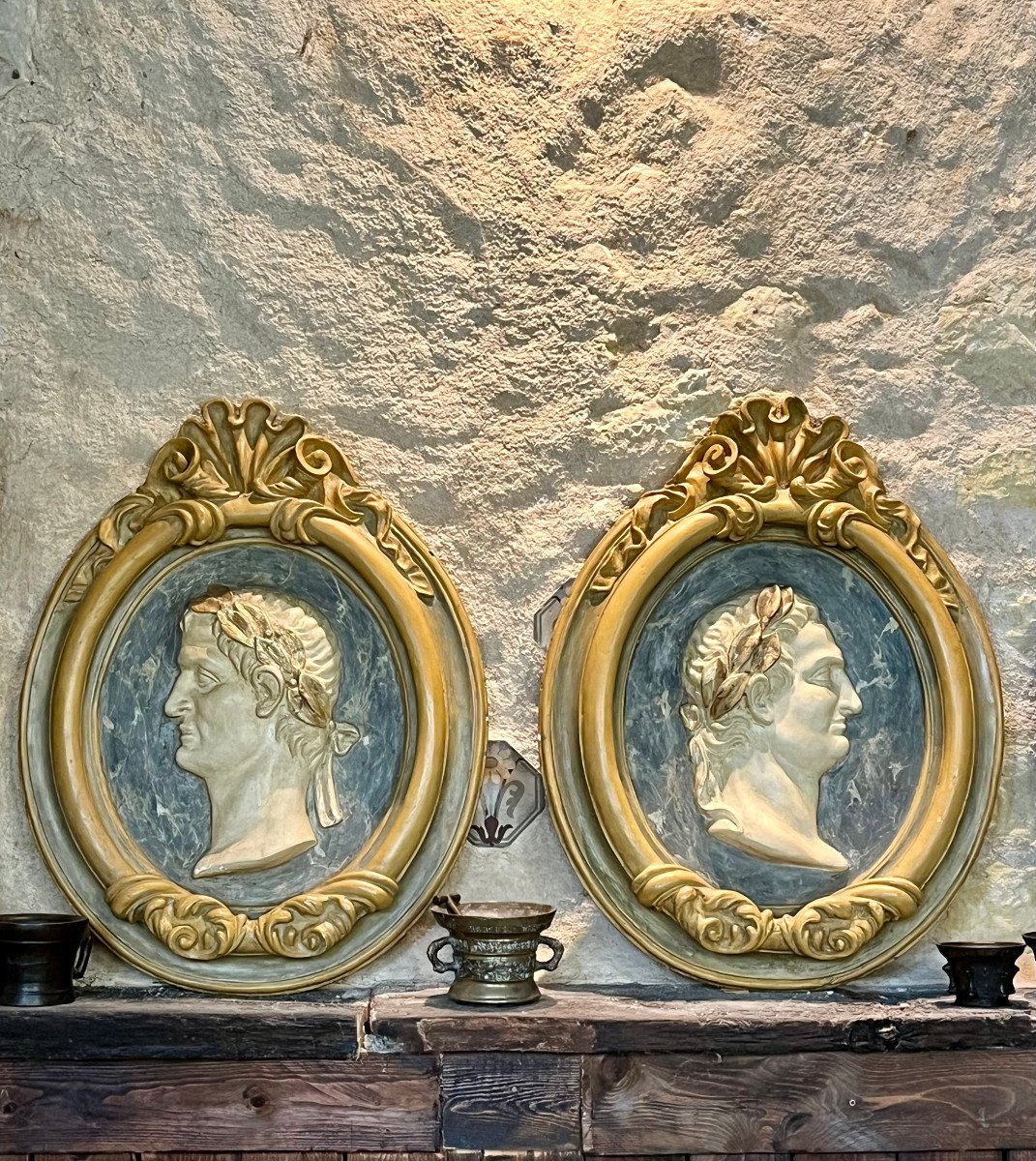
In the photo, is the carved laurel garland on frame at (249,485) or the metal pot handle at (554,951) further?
the carved laurel garland on frame at (249,485)

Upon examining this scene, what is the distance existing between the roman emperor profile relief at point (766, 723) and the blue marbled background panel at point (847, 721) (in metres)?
0.02

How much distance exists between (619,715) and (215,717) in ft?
2.05

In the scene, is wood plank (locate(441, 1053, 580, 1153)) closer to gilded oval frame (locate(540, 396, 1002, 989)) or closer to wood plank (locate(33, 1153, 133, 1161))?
gilded oval frame (locate(540, 396, 1002, 989))

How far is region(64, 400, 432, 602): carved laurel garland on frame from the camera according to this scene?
2082 mm

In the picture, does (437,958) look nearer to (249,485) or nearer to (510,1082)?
(510,1082)

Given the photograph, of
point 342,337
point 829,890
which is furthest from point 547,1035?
point 342,337

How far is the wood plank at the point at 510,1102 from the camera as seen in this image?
5.94ft

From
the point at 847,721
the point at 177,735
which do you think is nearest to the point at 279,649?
the point at 177,735

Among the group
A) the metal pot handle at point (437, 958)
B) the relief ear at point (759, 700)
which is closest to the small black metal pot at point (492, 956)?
the metal pot handle at point (437, 958)

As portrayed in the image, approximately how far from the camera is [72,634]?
2.03 m

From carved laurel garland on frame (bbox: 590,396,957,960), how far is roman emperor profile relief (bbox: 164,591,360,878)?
0.50 metres

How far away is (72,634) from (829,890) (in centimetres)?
123

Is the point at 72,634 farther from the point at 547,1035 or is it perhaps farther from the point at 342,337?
the point at 547,1035

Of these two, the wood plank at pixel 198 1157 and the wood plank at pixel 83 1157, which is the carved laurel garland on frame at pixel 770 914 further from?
the wood plank at pixel 83 1157
